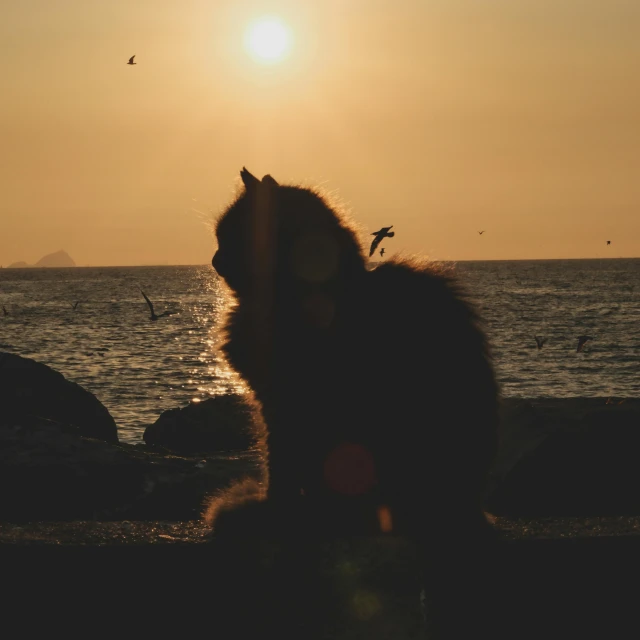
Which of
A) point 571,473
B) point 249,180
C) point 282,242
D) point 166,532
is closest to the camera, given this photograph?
point 166,532

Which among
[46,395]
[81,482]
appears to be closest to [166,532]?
[81,482]

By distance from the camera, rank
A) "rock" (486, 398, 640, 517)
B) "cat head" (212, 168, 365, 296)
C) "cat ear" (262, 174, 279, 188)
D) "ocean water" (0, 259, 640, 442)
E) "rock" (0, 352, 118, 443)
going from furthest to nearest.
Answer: "ocean water" (0, 259, 640, 442), "rock" (0, 352, 118, 443), "rock" (486, 398, 640, 517), "cat ear" (262, 174, 279, 188), "cat head" (212, 168, 365, 296)

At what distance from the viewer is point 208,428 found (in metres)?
12.8

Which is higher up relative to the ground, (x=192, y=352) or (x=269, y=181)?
(x=269, y=181)

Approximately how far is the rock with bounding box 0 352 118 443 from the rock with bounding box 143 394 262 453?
4.19 ft

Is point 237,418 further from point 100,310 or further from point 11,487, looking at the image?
point 100,310

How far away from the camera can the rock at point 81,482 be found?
249 inches

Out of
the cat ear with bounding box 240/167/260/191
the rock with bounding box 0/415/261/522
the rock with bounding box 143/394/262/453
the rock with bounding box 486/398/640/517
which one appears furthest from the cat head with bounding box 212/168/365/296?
the rock with bounding box 143/394/262/453

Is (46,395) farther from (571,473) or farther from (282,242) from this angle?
(282,242)

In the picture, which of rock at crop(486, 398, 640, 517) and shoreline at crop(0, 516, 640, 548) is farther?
rock at crop(486, 398, 640, 517)

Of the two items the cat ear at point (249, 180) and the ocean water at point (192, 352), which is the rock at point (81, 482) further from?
the cat ear at point (249, 180)

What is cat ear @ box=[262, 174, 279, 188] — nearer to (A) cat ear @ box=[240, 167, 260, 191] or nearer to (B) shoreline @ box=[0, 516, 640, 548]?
(A) cat ear @ box=[240, 167, 260, 191]

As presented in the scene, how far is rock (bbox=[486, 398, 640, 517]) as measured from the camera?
713 centimetres

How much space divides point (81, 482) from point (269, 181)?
287 cm
